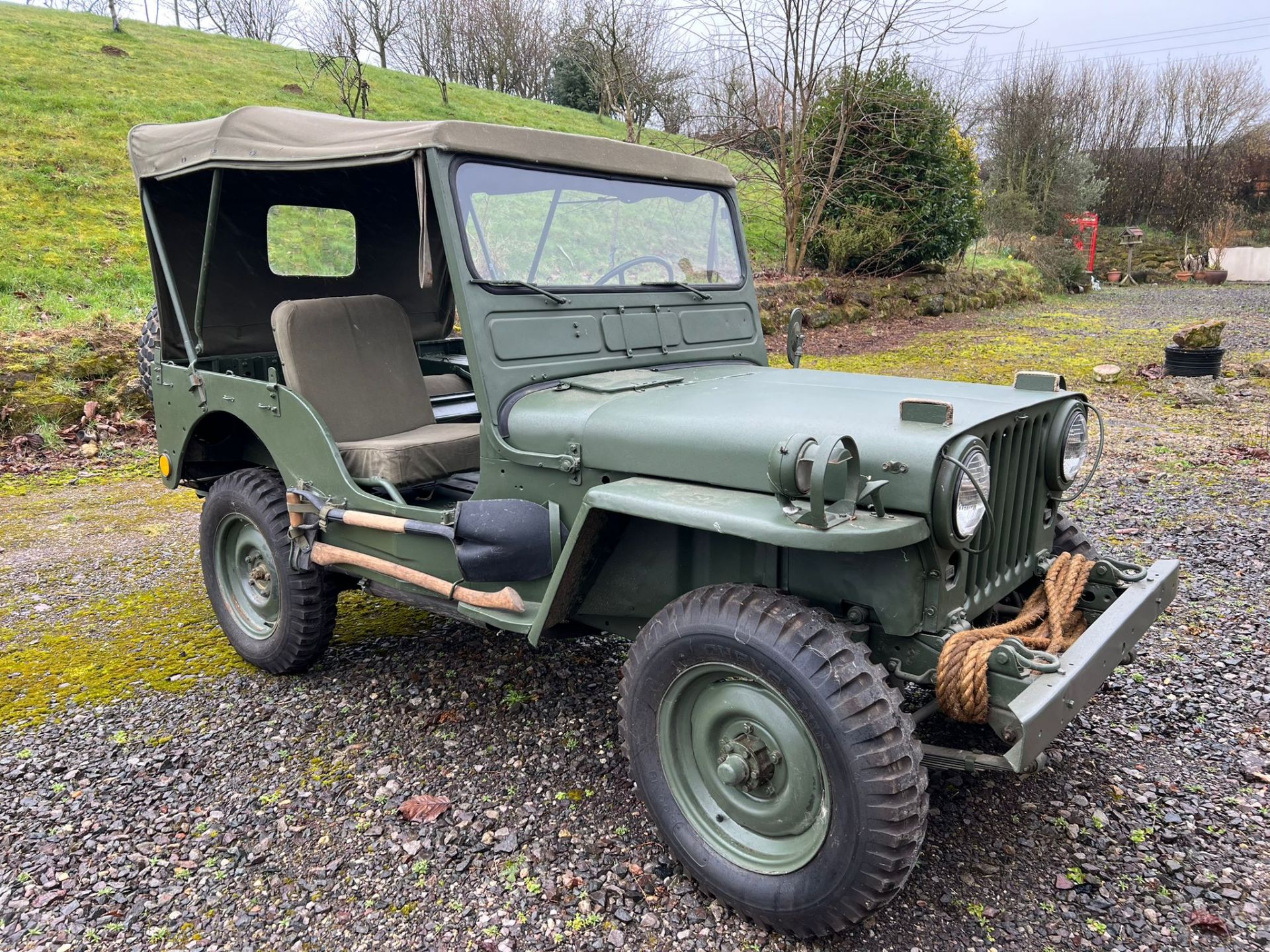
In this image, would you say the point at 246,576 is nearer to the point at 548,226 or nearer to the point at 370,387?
the point at 370,387

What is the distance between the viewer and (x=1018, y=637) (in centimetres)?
252

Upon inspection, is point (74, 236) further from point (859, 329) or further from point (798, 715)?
point (798, 715)

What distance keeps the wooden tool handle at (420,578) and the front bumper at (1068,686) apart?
4.26ft

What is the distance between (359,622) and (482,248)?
218cm

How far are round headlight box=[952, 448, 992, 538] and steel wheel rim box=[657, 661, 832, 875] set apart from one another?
0.63 metres

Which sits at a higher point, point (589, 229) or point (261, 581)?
point (589, 229)


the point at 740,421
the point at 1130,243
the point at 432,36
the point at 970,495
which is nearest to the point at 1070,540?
the point at 970,495

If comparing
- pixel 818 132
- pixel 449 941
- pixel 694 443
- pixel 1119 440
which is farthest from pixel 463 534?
pixel 818 132

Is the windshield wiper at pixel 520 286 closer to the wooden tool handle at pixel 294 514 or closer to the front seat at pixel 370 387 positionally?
the front seat at pixel 370 387

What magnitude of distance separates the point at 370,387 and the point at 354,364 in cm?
12

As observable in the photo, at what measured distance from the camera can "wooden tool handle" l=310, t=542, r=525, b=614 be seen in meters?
2.81

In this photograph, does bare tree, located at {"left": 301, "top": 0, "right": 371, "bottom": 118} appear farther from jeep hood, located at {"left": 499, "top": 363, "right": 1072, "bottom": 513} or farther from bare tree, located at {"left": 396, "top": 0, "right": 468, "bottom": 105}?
jeep hood, located at {"left": 499, "top": 363, "right": 1072, "bottom": 513}

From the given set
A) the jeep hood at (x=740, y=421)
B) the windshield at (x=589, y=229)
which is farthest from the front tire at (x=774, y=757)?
the windshield at (x=589, y=229)

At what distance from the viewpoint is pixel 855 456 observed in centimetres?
212
